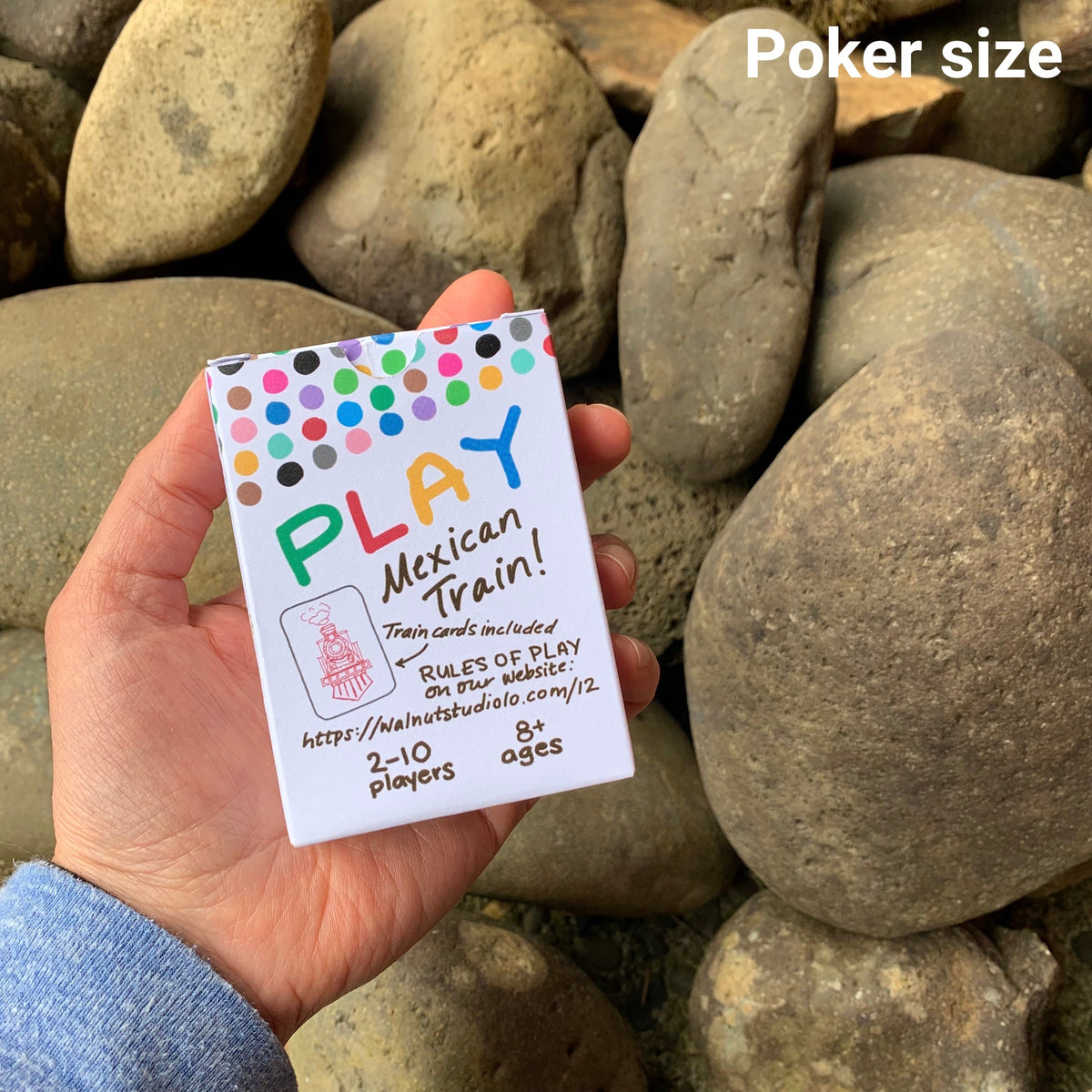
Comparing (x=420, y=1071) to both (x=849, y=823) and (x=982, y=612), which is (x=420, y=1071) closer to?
(x=849, y=823)

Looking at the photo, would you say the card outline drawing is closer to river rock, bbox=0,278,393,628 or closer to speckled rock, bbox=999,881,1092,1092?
river rock, bbox=0,278,393,628

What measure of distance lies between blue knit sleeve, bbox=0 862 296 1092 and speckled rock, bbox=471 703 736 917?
62 centimetres

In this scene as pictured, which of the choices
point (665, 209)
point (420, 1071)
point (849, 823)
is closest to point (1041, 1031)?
point (849, 823)

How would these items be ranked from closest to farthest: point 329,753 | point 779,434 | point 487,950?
point 329,753
point 487,950
point 779,434

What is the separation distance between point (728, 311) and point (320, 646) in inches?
31.7

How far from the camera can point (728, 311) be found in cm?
137

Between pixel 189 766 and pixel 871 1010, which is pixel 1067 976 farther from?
pixel 189 766

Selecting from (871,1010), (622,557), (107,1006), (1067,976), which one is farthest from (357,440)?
(1067,976)

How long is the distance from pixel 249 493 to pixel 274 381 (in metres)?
0.10

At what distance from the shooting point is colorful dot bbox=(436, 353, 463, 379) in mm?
866

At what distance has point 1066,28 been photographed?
162cm

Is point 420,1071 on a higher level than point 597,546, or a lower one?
lower

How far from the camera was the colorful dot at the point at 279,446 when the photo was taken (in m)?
0.85

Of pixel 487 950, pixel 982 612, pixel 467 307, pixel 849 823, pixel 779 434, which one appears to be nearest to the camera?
pixel 467 307
